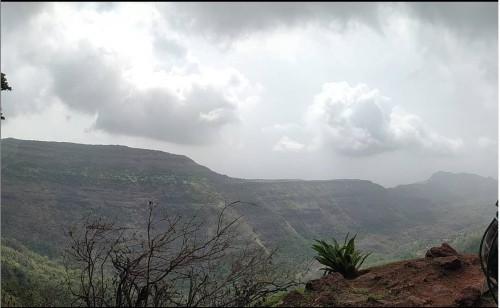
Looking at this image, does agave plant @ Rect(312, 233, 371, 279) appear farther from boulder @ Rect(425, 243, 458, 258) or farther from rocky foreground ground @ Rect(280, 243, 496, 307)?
boulder @ Rect(425, 243, 458, 258)

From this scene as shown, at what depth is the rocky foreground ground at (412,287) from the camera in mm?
5211

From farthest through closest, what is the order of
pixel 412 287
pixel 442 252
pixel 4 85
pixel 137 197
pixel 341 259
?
1. pixel 137 197
2. pixel 4 85
3. pixel 341 259
4. pixel 442 252
5. pixel 412 287

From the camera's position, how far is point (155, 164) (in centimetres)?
16050

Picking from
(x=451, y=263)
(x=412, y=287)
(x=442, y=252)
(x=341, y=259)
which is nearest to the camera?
(x=412, y=287)

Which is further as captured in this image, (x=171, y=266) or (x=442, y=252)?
(x=442, y=252)

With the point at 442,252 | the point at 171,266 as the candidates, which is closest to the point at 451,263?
the point at 442,252

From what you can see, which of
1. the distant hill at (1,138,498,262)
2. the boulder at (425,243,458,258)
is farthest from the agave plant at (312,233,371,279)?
the distant hill at (1,138,498,262)

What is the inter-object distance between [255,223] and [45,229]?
69258 mm

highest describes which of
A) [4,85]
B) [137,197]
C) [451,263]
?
[4,85]

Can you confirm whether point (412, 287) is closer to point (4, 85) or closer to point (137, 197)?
point (4, 85)

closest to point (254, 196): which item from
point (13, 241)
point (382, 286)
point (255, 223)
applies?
point (255, 223)

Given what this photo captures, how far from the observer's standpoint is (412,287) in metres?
5.99

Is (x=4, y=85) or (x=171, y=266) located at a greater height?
(x=4, y=85)

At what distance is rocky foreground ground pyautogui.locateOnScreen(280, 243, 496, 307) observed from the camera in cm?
521
